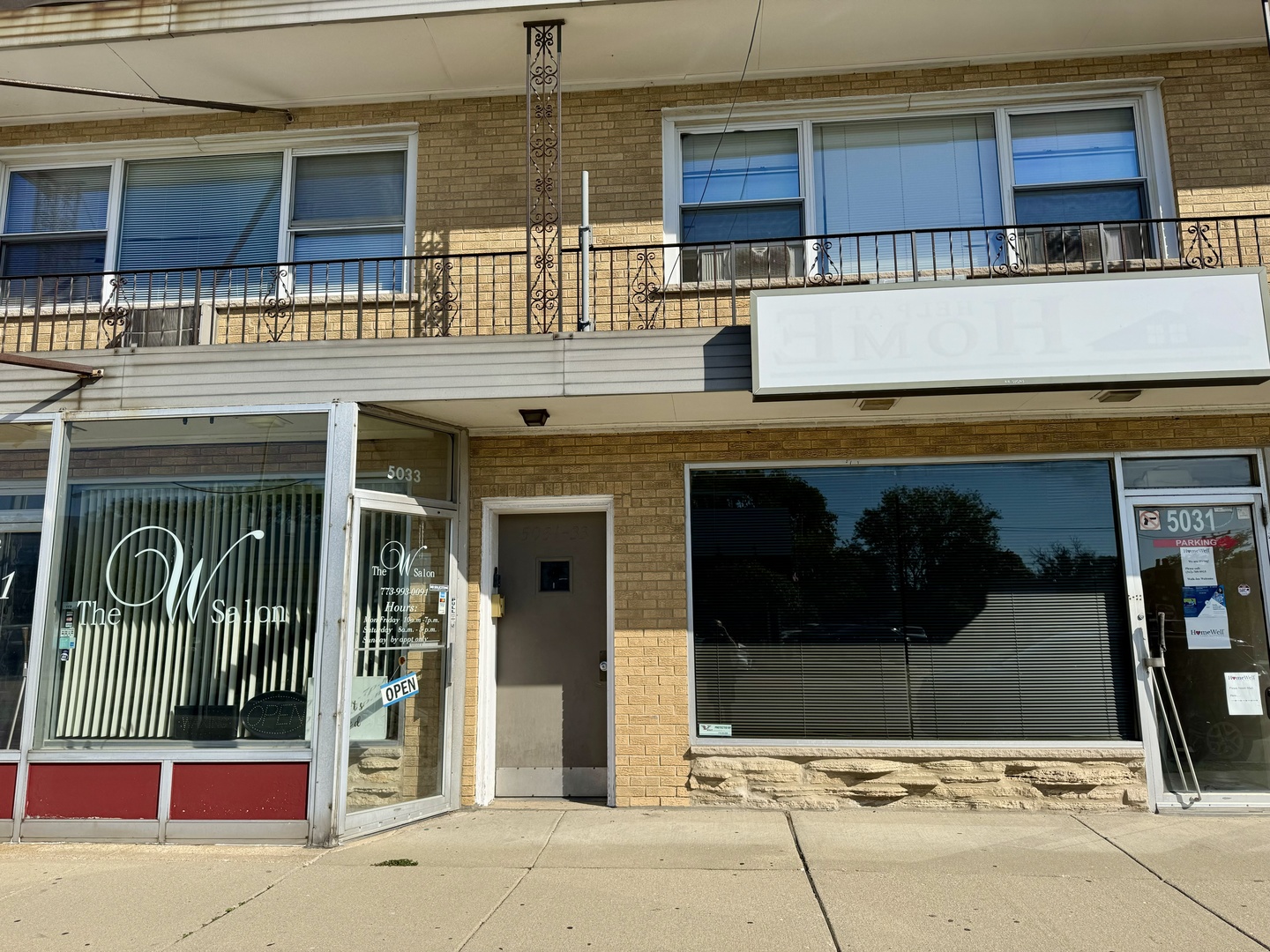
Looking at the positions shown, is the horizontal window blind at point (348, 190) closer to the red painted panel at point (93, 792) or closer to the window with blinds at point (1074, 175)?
the red painted panel at point (93, 792)

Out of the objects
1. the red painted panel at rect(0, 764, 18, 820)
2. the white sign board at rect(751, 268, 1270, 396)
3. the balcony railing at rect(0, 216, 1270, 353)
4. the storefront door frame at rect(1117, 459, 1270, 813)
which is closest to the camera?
the white sign board at rect(751, 268, 1270, 396)

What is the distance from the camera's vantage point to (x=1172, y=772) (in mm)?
6449

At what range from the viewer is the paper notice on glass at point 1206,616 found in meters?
6.57

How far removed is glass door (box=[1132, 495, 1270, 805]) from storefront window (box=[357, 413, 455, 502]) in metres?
5.30

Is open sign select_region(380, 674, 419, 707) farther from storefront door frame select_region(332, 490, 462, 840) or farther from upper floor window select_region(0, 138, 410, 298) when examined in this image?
upper floor window select_region(0, 138, 410, 298)

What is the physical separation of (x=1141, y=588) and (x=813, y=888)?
361 cm

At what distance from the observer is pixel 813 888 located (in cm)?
486

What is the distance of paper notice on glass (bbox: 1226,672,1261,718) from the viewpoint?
255 inches

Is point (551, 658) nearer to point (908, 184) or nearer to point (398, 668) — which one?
point (398, 668)

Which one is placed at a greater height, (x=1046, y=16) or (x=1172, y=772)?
(x=1046, y=16)

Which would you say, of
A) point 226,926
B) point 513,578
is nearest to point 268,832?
point 226,926

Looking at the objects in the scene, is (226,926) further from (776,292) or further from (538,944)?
(776,292)

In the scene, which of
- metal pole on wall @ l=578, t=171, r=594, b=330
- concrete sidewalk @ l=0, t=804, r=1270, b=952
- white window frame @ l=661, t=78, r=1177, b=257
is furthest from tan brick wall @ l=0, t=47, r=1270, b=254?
concrete sidewalk @ l=0, t=804, r=1270, b=952

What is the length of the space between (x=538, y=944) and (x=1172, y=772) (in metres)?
4.91
